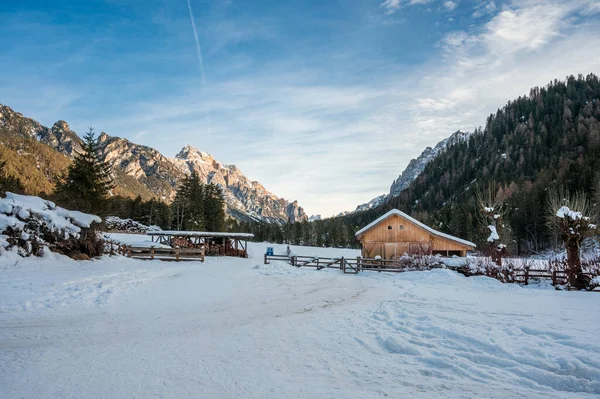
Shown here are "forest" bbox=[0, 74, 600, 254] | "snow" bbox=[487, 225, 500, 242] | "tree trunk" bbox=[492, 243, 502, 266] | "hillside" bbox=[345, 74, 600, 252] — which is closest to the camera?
"tree trunk" bbox=[492, 243, 502, 266]

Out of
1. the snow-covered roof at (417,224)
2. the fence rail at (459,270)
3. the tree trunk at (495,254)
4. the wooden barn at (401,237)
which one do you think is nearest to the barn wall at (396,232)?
the wooden barn at (401,237)

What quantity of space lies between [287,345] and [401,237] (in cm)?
2690

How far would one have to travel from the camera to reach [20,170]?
342ft

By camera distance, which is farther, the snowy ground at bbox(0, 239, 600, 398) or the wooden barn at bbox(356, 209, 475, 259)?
the wooden barn at bbox(356, 209, 475, 259)

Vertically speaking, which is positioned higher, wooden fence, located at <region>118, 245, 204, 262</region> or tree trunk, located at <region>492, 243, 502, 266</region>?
tree trunk, located at <region>492, 243, 502, 266</region>

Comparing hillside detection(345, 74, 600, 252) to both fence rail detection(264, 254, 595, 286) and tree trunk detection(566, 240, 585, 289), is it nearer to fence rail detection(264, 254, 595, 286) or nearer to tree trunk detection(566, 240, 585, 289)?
fence rail detection(264, 254, 595, 286)

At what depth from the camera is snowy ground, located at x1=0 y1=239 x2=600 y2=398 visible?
4.56 metres

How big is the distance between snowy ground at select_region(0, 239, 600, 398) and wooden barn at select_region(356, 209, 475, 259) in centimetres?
1875

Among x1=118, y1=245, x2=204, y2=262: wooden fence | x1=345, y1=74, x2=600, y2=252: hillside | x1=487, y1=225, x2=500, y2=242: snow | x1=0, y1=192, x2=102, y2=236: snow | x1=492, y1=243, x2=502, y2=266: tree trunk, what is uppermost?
x1=345, y1=74, x2=600, y2=252: hillside

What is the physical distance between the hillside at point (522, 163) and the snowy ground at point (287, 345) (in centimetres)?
6525

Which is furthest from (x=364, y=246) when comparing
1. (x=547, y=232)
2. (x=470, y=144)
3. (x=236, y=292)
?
(x=470, y=144)

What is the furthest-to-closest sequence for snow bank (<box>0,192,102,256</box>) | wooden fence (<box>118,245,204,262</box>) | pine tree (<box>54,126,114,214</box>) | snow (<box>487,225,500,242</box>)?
pine tree (<box>54,126,114,214</box>) < wooden fence (<box>118,245,204,262</box>) < snow (<box>487,225,500,242</box>) < snow bank (<box>0,192,102,256</box>)

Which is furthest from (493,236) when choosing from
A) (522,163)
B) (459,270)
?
(522,163)

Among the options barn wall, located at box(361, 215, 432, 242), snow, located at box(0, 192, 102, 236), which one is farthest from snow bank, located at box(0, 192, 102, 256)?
barn wall, located at box(361, 215, 432, 242)
